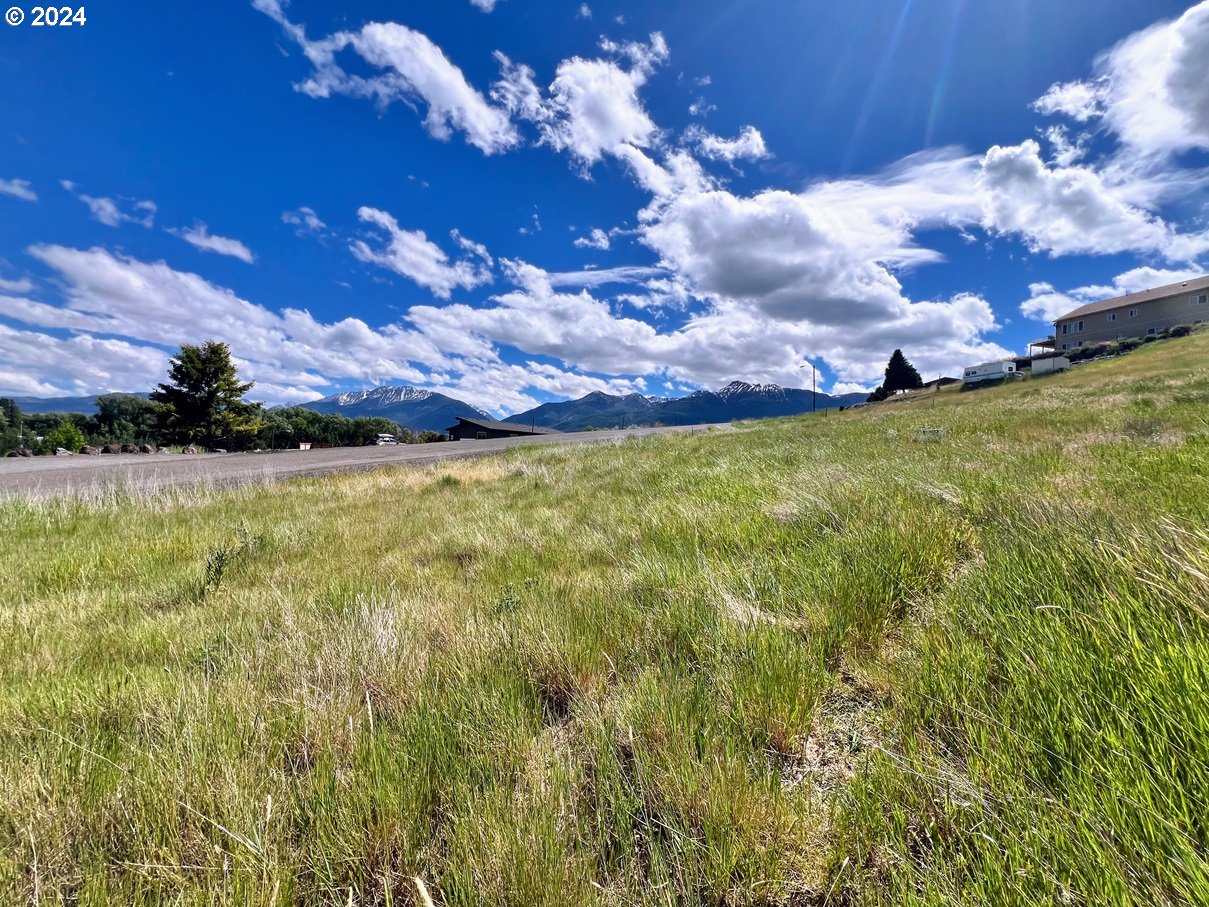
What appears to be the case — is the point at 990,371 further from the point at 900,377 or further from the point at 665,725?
the point at 665,725

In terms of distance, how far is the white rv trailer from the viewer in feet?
222

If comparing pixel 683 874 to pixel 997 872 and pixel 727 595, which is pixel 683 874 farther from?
pixel 727 595

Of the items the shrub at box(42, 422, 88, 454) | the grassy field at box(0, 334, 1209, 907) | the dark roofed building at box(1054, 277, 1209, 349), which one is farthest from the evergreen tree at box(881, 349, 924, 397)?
the shrub at box(42, 422, 88, 454)

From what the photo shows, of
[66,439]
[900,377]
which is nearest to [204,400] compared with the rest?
[66,439]

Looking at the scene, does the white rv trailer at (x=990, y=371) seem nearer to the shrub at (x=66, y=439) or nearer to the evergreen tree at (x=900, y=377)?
the evergreen tree at (x=900, y=377)

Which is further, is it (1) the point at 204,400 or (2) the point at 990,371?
(2) the point at 990,371

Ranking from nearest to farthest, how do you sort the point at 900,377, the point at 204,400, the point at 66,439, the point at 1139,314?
the point at 204,400 → the point at 66,439 → the point at 1139,314 → the point at 900,377

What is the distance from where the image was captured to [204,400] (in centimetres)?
4644

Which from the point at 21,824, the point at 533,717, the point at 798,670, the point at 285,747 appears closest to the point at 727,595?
the point at 798,670

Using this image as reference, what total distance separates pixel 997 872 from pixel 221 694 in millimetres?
2860

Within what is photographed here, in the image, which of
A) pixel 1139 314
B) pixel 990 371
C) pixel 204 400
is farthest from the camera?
pixel 990 371

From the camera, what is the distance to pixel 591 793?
153cm

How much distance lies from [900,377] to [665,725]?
340 ft

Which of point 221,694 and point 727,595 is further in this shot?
point 727,595
